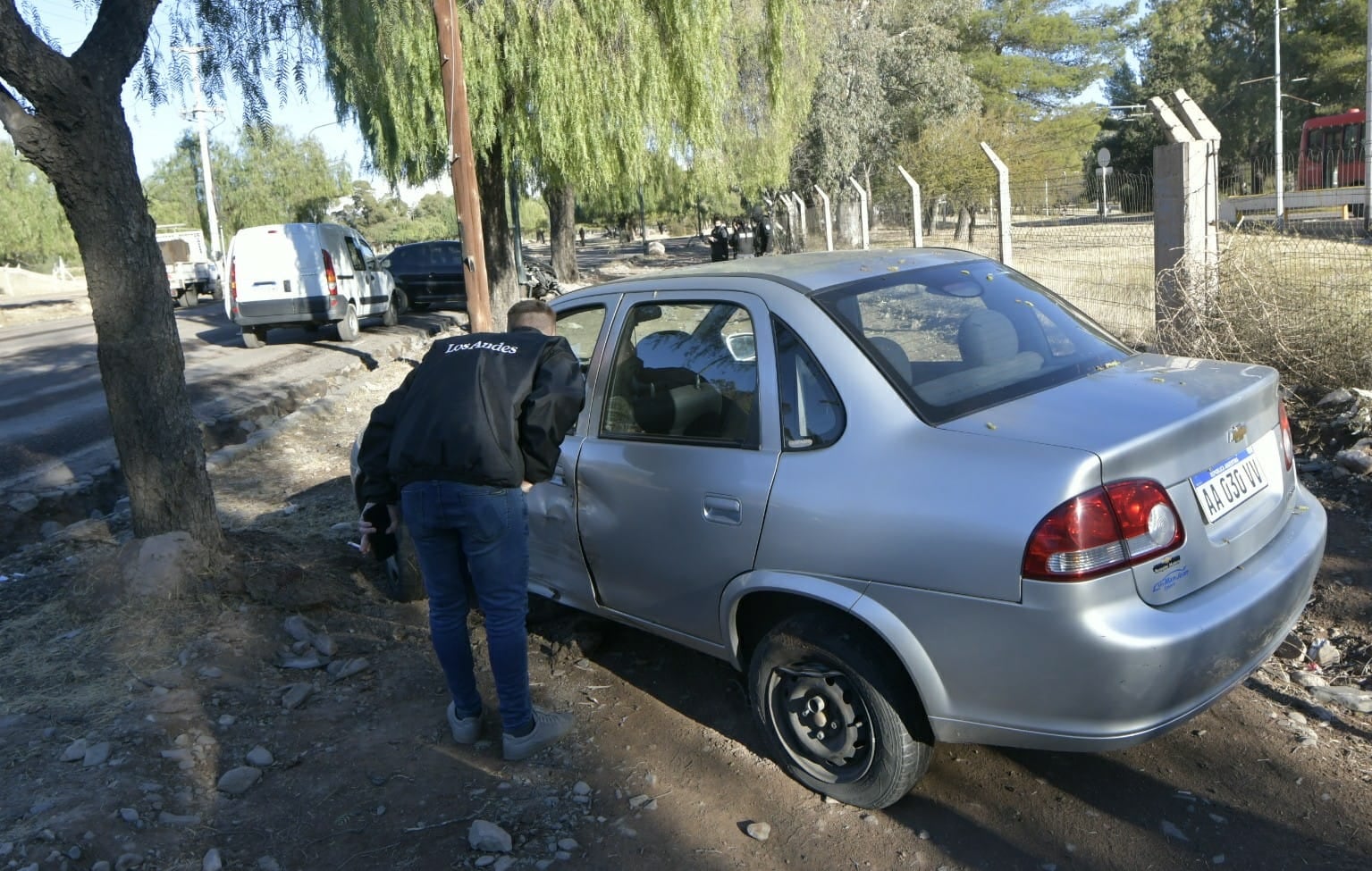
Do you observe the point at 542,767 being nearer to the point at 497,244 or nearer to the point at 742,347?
the point at 742,347

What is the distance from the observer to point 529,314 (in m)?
3.86

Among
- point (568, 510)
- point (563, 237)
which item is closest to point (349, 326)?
point (563, 237)

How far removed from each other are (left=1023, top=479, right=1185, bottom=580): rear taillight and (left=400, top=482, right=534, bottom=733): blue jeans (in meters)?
1.74

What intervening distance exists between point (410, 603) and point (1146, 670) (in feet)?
12.5

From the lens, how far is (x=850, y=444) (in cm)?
318

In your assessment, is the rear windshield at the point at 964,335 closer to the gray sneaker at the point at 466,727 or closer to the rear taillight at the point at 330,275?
the gray sneaker at the point at 466,727

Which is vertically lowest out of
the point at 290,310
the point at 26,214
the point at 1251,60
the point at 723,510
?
the point at 723,510

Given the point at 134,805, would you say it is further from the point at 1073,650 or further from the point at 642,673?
the point at 1073,650

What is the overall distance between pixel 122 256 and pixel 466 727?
291cm

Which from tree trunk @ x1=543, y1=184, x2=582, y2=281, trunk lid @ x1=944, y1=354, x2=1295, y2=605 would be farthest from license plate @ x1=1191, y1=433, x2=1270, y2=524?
tree trunk @ x1=543, y1=184, x2=582, y2=281

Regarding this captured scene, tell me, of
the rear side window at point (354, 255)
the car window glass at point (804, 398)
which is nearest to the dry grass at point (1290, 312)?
the car window glass at point (804, 398)

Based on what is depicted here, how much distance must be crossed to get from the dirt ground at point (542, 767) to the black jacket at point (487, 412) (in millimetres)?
1113

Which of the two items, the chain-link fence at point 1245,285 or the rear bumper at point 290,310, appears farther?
the rear bumper at point 290,310

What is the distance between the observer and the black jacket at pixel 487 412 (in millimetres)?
3486
